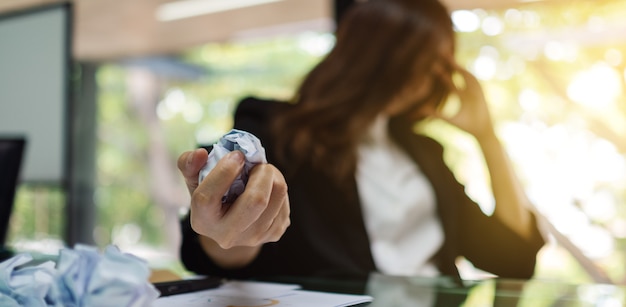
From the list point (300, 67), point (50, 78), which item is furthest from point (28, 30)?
point (300, 67)

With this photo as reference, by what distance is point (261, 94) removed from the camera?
4.02 metres

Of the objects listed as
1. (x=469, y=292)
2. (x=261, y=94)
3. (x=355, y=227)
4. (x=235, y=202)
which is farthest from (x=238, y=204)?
(x=261, y=94)

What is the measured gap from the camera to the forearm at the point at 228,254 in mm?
1190

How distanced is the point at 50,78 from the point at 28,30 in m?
0.31

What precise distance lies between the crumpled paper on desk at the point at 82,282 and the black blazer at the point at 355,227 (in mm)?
1134

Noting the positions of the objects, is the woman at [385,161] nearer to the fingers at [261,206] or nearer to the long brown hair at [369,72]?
the long brown hair at [369,72]

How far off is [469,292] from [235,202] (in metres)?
0.45

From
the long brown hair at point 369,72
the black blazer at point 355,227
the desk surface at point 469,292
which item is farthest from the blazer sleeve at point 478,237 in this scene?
the desk surface at point 469,292

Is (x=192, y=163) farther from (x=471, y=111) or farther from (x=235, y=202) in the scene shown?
(x=471, y=111)

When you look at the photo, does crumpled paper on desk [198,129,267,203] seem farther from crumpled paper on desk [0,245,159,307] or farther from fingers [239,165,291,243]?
crumpled paper on desk [0,245,159,307]

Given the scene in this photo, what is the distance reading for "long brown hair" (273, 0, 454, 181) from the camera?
82.2 inches

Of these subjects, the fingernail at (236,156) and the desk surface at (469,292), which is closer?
the fingernail at (236,156)

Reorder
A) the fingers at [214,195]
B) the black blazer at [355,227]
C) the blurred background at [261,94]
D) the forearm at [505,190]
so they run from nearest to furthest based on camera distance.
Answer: the fingers at [214,195] < the black blazer at [355,227] < the forearm at [505,190] < the blurred background at [261,94]

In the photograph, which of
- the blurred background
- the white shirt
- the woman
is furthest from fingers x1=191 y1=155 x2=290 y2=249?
the white shirt
